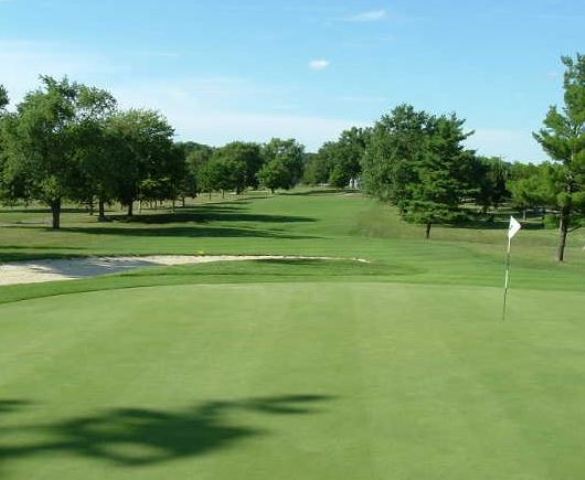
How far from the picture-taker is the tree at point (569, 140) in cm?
3575

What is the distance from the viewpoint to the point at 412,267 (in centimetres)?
2712

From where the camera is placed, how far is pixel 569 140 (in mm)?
35906

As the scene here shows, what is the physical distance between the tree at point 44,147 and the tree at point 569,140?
33316 millimetres

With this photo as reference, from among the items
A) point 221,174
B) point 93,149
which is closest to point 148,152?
point 93,149

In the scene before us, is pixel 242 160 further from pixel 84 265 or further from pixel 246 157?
pixel 84 265

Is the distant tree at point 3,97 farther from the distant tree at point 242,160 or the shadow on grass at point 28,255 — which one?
the distant tree at point 242,160

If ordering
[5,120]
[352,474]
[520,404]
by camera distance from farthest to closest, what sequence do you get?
[5,120]
[520,404]
[352,474]

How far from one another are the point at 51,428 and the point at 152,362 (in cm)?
255

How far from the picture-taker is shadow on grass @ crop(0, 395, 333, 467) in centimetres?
607

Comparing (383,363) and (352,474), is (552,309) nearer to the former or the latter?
(383,363)

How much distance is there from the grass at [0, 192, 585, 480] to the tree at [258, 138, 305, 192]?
419ft

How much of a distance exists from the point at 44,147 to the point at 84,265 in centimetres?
2722

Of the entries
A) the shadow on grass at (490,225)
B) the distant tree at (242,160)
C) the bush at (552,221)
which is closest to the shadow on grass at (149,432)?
the bush at (552,221)

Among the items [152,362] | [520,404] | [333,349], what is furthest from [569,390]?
[152,362]
